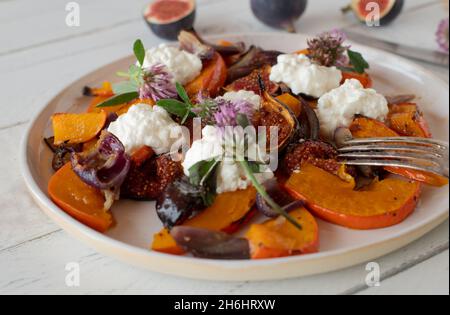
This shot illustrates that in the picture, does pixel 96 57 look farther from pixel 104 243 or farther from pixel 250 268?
pixel 250 268

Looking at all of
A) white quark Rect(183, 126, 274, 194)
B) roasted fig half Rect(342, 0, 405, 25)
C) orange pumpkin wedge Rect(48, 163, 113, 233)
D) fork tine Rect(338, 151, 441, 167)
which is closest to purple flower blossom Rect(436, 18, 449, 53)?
roasted fig half Rect(342, 0, 405, 25)

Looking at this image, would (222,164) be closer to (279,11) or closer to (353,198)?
(353,198)

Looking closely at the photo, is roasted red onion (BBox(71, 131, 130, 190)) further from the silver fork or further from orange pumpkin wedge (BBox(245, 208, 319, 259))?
the silver fork

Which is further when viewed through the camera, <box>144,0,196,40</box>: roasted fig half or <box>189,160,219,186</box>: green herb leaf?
<box>144,0,196,40</box>: roasted fig half

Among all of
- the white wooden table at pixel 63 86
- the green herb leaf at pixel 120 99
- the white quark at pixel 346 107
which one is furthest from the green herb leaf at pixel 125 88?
the white quark at pixel 346 107

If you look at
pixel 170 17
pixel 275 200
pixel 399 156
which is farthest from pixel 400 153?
pixel 170 17

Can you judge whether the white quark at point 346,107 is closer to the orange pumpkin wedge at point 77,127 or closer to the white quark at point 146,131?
the white quark at point 146,131

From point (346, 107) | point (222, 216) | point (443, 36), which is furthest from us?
point (443, 36)
